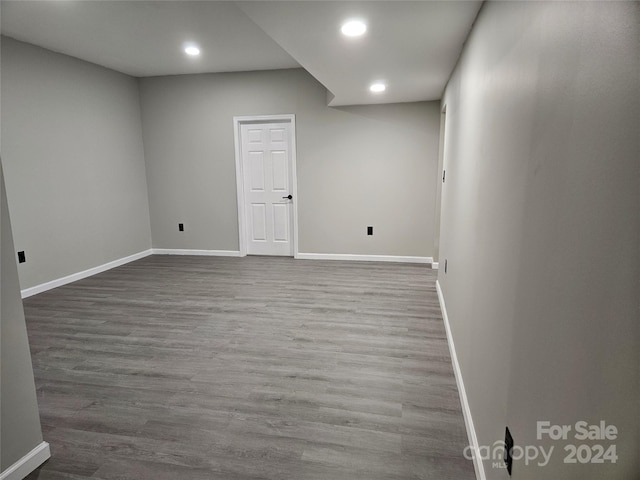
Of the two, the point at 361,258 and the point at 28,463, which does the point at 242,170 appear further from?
the point at 28,463

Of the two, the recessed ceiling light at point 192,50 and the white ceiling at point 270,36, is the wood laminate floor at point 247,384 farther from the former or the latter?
the recessed ceiling light at point 192,50

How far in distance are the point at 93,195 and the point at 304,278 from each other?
3016 mm

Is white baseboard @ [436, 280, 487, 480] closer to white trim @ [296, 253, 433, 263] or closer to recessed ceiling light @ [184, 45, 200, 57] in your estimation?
white trim @ [296, 253, 433, 263]

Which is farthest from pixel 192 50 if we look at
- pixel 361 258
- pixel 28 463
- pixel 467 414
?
pixel 467 414

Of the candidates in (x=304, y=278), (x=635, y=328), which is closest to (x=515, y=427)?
(x=635, y=328)

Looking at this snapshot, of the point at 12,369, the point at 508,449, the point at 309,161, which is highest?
the point at 309,161

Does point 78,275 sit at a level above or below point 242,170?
below

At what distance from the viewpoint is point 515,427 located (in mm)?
1122

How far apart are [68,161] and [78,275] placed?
142cm

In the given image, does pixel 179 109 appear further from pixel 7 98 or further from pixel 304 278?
pixel 304 278

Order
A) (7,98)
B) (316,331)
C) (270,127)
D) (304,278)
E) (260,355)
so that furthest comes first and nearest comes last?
(270,127)
(304,278)
(7,98)
(316,331)
(260,355)

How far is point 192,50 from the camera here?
4.12m

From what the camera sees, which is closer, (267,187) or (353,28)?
(353,28)

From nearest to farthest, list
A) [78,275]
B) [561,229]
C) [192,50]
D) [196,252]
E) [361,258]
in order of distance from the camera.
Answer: [561,229], [192,50], [78,275], [361,258], [196,252]
